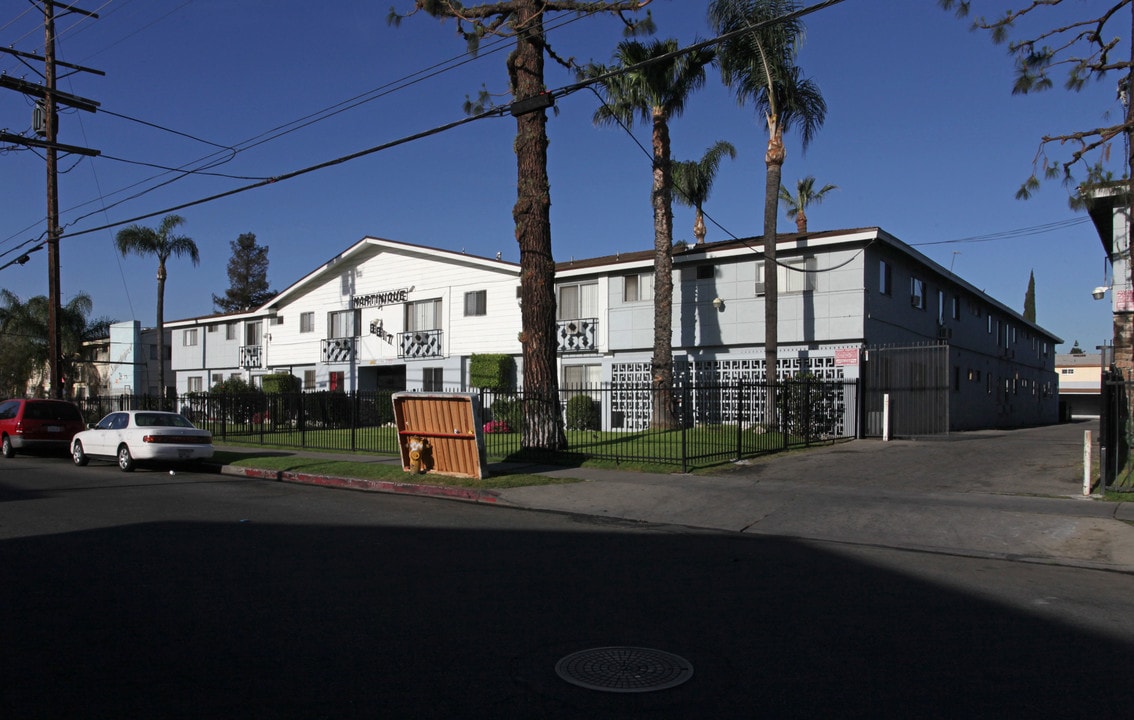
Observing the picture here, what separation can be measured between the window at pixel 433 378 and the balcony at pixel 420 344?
1.90ft

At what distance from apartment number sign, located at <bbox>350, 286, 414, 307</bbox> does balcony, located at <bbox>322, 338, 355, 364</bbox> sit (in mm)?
1683

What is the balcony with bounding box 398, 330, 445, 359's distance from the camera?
3209 centimetres

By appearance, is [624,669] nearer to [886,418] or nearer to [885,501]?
[885,501]

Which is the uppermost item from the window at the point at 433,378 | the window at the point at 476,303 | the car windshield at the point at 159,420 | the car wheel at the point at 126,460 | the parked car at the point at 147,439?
the window at the point at 476,303

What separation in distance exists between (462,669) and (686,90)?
2181cm

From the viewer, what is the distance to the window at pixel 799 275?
23.3 metres

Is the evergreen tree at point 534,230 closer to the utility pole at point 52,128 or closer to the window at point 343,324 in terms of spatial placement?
the utility pole at point 52,128

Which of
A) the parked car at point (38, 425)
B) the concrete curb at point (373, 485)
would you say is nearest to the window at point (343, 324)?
the parked car at point (38, 425)

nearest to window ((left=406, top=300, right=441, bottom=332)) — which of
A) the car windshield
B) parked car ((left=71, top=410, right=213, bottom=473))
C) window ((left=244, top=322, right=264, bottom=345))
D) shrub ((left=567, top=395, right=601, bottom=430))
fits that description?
shrub ((left=567, top=395, right=601, bottom=430))

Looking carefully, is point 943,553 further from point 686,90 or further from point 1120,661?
point 686,90

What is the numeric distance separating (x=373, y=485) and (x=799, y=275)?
14.3 m

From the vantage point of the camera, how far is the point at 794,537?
987 cm

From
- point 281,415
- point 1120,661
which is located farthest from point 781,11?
point 1120,661

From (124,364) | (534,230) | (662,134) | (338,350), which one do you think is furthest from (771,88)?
(124,364)
